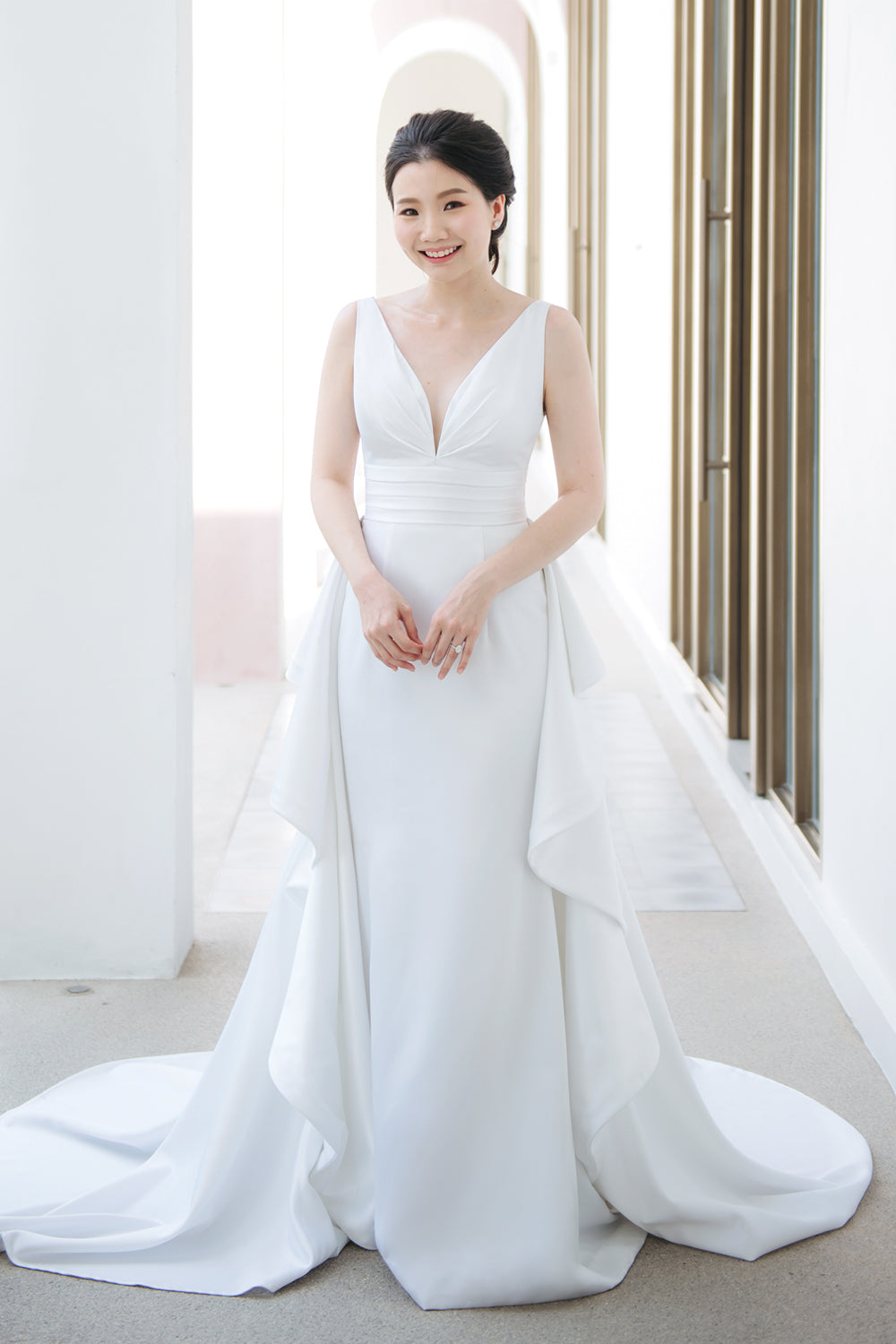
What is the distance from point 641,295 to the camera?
7836 mm

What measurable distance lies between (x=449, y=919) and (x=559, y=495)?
634mm

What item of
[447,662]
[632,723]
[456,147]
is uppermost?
[456,147]

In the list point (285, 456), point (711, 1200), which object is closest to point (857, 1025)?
point (711, 1200)

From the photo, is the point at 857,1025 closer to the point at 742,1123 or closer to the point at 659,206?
the point at 742,1123

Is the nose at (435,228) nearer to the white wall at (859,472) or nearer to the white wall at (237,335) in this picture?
the white wall at (859,472)

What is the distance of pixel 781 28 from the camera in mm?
4281

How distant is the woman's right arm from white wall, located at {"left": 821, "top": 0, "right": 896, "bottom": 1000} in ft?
3.91

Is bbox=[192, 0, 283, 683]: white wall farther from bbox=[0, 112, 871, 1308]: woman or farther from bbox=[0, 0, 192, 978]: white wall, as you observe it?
bbox=[0, 112, 871, 1308]: woman

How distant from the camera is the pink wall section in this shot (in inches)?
260

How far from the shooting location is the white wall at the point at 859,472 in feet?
9.27

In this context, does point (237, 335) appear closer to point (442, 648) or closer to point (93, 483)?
point (93, 483)

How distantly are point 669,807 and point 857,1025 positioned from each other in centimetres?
179

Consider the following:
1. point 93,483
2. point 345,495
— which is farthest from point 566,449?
point 93,483

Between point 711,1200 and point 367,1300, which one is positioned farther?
point 711,1200
